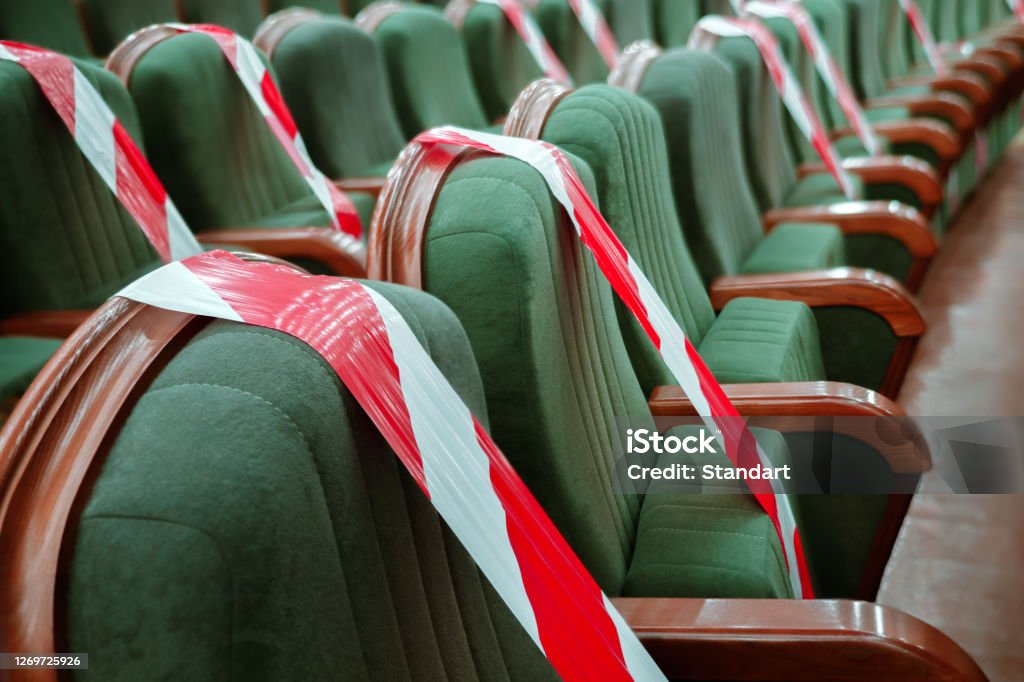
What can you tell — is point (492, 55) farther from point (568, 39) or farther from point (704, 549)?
point (704, 549)

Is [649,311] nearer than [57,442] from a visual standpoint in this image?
No

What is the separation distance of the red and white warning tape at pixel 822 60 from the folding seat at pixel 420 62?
0.44 m

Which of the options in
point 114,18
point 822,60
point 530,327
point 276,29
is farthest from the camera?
point 822,60

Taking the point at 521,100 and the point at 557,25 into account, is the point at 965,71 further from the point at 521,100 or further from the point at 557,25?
the point at 521,100

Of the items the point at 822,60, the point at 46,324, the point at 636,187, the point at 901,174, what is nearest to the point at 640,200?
the point at 636,187

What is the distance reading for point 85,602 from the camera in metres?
0.22

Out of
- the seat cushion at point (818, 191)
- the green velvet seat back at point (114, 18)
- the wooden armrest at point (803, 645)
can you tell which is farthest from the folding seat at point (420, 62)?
the wooden armrest at point (803, 645)

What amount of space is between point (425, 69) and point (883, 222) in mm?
623

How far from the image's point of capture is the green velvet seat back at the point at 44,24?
1.10 metres

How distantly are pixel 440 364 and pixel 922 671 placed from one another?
0.77ft

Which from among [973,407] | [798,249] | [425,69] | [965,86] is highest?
[425,69]

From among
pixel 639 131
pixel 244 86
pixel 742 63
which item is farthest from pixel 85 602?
pixel 742 63

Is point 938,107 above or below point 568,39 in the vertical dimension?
below

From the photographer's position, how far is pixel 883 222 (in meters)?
1.07
